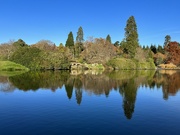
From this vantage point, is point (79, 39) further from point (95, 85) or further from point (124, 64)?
point (95, 85)

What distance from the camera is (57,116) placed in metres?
13.3

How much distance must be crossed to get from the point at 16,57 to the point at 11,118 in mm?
56941

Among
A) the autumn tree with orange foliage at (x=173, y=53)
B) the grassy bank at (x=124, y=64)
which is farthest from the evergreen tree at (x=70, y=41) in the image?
the autumn tree with orange foliage at (x=173, y=53)

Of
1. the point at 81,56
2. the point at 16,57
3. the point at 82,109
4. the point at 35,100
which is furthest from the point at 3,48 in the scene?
the point at 82,109

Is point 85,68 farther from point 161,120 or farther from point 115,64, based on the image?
point 161,120

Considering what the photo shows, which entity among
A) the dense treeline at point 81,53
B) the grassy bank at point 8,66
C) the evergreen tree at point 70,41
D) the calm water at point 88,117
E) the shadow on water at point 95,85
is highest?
the evergreen tree at point 70,41

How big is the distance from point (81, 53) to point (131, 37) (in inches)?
786

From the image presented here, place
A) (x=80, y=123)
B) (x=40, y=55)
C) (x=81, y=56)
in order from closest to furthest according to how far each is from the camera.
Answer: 1. (x=80, y=123)
2. (x=40, y=55)
3. (x=81, y=56)

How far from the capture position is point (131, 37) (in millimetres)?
77250

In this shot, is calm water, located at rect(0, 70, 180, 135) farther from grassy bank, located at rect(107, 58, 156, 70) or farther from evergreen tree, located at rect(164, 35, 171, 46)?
evergreen tree, located at rect(164, 35, 171, 46)

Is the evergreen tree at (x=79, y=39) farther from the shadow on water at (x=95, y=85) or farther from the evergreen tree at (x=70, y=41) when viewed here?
the shadow on water at (x=95, y=85)

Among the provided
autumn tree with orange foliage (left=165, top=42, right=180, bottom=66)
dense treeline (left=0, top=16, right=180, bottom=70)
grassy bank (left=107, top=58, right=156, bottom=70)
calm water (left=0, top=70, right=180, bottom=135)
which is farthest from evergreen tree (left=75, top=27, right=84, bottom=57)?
calm water (left=0, top=70, right=180, bottom=135)

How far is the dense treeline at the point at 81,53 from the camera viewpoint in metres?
66.2

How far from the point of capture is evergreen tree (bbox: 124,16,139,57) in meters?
76.7
